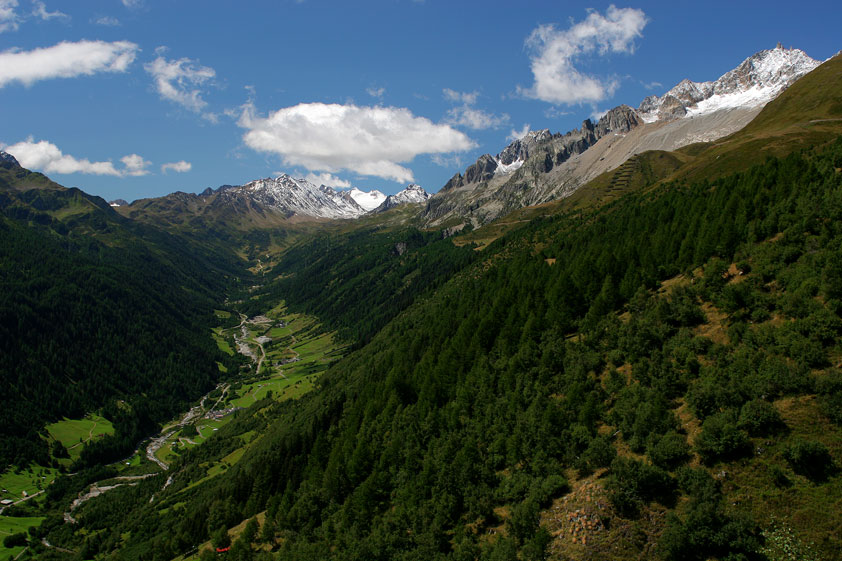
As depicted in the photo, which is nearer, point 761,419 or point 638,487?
point 761,419

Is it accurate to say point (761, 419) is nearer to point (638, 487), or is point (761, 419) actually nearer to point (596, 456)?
point (638, 487)

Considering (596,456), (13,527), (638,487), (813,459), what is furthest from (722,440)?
(13,527)

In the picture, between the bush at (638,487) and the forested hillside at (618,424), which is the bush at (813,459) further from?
the bush at (638,487)

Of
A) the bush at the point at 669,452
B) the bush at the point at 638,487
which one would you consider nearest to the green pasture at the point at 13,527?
the bush at the point at 638,487

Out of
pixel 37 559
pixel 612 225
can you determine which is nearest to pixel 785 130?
pixel 612 225

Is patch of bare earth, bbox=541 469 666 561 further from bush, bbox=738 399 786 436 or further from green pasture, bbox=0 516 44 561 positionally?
green pasture, bbox=0 516 44 561

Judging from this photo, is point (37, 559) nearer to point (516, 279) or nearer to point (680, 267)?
point (516, 279)

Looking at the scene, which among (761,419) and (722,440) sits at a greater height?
(761,419)
